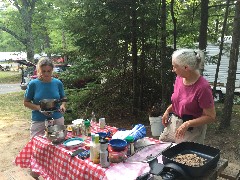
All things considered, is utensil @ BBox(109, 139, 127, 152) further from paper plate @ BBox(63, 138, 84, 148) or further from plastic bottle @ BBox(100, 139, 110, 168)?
paper plate @ BBox(63, 138, 84, 148)

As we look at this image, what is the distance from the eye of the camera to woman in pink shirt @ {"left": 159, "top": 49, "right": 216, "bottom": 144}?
2346 millimetres

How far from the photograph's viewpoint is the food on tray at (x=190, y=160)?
1.98 metres

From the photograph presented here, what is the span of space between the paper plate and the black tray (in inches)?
40.5

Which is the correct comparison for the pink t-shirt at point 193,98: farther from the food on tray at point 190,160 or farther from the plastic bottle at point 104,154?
the plastic bottle at point 104,154

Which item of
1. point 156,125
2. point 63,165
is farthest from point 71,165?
point 156,125

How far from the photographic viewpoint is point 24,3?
19938mm

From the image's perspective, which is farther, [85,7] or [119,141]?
[85,7]

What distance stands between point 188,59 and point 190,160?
0.96 metres

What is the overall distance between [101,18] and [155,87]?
2.42 meters

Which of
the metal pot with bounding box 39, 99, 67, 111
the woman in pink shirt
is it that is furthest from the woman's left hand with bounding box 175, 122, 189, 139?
the metal pot with bounding box 39, 99, 67, 111

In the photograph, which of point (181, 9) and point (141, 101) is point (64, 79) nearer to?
point (141, 101)

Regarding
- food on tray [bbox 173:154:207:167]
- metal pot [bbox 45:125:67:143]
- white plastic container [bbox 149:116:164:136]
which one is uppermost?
food on tray [bbox 173:154:207:167]

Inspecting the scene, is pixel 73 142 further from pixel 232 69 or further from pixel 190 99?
pixel 232 69

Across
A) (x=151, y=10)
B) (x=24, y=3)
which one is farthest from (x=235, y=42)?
(x=24, y=3)
